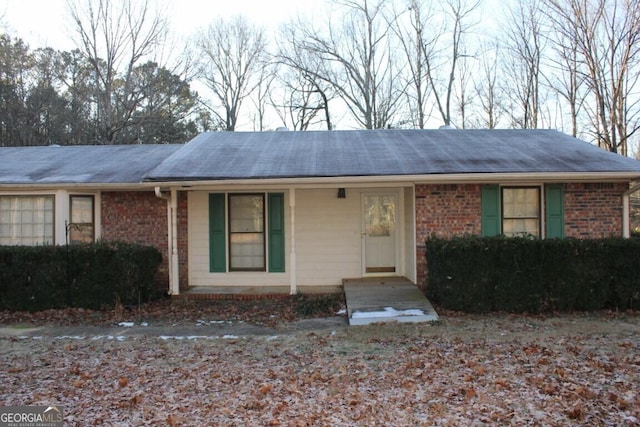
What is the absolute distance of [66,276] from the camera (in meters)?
8.80

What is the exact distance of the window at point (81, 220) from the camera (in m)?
10.1

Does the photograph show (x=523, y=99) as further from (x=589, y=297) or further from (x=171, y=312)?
(x=171, y=312)

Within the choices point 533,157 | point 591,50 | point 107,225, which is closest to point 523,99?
point 591,50

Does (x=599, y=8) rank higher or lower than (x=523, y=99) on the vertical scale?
higher

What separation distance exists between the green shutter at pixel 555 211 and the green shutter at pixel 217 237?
679cm

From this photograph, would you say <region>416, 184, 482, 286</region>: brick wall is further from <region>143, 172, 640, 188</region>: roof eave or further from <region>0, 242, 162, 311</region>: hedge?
<region>0, 242, 162, 311</region>: hedge

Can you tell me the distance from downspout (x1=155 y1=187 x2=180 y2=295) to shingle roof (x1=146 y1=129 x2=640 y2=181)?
2.13ft

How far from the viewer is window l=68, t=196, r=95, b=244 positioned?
398 inches

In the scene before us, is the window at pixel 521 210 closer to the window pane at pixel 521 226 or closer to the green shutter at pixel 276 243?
the window pane at pixel 521 226

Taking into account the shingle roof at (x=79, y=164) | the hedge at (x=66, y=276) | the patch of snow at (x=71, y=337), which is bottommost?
the patch of snow at (x=71, y=337)

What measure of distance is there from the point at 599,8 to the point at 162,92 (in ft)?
70.1

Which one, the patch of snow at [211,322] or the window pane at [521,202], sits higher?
the window pane at [521,202]

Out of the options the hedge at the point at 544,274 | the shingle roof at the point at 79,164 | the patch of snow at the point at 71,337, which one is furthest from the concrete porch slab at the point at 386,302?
the shingle roof at the point at 79,164

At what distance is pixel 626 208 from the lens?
9594 mm
